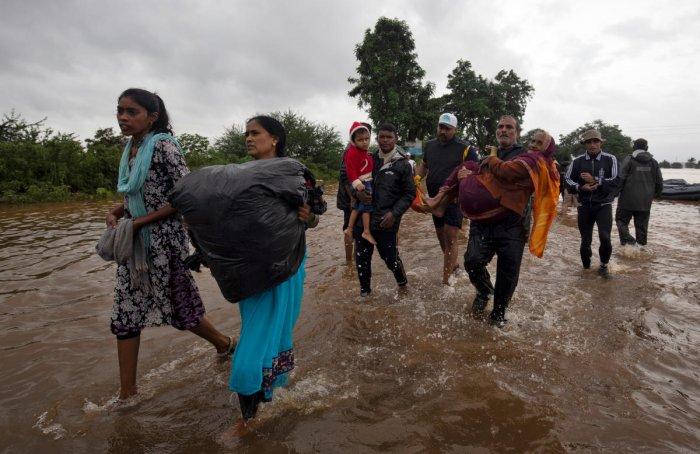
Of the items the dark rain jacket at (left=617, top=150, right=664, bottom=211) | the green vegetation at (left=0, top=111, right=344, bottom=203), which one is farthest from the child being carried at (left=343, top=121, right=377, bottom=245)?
the green vegetation at (left=0, top=111, right=344, bottom=203)

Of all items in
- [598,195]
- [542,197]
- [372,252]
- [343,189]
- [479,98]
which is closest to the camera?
[542,197]

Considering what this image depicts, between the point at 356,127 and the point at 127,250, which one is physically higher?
the point at 356,127

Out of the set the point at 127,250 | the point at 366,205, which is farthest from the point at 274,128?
the point at 366,205

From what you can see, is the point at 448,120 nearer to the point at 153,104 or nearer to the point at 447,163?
the point at 447,163

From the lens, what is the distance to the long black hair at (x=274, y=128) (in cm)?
228

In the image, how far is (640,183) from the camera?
6.69 meters

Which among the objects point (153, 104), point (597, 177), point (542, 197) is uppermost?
point (153, 104)

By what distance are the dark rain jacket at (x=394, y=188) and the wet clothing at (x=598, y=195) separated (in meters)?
2.64

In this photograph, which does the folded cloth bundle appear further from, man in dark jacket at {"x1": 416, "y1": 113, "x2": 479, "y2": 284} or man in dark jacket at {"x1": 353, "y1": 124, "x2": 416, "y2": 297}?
man in dark jacket at {"x1": 416, "y1": 113, "x2": 479, "y2": 284}

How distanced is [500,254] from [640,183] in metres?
4.82

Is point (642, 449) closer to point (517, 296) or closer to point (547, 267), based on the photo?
point (517, 296)

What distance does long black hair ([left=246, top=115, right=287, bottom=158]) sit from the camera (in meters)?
2.28

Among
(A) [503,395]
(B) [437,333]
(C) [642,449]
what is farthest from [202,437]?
(C) [642,449]

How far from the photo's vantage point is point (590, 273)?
5.35 m
